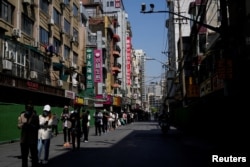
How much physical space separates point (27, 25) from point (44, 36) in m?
4.44

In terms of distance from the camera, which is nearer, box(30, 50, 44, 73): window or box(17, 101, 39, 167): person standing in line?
box(17, 101, 39, 167): person standing in line

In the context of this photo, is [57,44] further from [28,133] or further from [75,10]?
[28,133]

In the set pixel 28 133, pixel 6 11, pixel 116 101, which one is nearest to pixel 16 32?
pixel 6 11

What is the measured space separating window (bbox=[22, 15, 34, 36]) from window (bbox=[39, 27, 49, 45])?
7.07 feet

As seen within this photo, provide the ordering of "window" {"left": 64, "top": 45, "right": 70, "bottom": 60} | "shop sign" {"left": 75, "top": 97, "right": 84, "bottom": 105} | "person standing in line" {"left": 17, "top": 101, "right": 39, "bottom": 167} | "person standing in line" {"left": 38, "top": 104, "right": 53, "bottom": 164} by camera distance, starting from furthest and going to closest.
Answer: "shop sign" {"left": 75, "top": 97, "right": 84, "bottom": 105} < "window" {"left": 64, "top": 45, "right": 70, "bottom": 60} < "person standing in line" {"left": 38, "top": 104, "right": 53, "bottom": 164} < "person standing in line" {"left": 17, "top": 101, "right": 39, "bottom": 167}

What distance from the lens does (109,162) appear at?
41.1ft

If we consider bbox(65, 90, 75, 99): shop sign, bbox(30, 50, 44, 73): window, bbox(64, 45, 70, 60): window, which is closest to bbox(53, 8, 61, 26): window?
bbox(64, 45, 70, 60): window

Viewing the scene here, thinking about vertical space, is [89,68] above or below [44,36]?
below

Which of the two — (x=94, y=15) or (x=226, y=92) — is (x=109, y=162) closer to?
(x=226, y=92)

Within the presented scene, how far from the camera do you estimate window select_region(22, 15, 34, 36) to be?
1169 inches

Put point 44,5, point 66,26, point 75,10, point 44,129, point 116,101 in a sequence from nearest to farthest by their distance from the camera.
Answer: point 44,129, point 44,5, point 66,26, point 75,10, point 116,101

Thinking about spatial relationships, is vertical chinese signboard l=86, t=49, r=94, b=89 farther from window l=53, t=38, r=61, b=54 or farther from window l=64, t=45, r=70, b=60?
window l=53, t=38, r=61, b=54

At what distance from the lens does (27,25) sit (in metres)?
30.6

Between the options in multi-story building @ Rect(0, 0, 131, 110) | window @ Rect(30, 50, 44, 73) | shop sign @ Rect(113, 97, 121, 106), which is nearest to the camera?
multi-story building @ Rect(0, 0, 131, 110)
